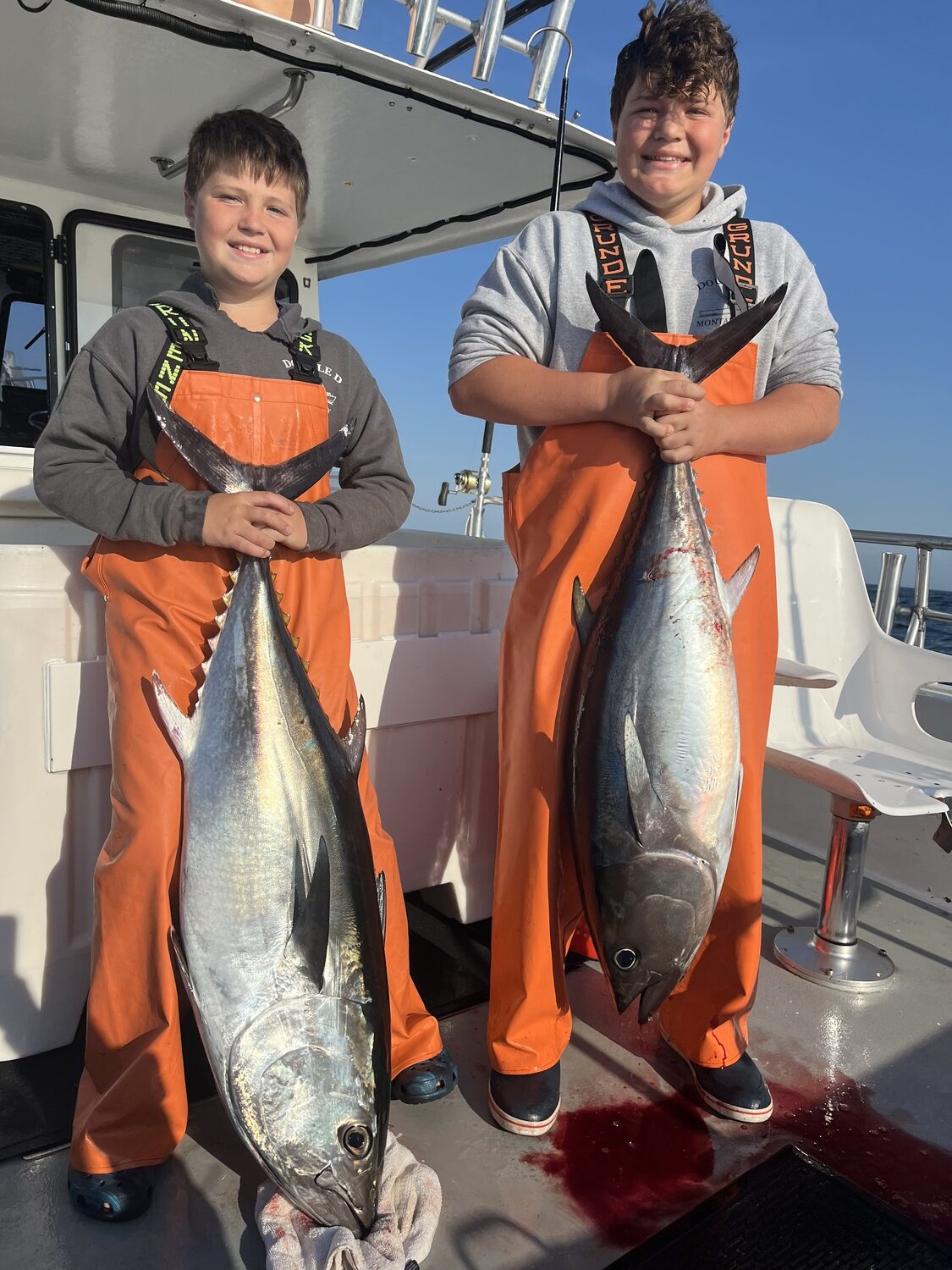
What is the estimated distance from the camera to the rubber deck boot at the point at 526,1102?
2047 millimetres

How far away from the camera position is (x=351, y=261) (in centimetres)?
589

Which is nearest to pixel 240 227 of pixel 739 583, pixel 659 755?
pixel 739 583

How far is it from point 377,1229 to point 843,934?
6.33 feet

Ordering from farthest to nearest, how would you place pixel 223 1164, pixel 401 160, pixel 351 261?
1. pixel 351 261
2. pixel 401 160
3. pixel 223 1164

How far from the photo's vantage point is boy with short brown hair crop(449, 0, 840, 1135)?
6.61 feet

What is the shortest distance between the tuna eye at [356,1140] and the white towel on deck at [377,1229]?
0.15m

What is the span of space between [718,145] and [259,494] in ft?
4.41

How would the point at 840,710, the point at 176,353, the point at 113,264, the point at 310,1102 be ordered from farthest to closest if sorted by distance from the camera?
the point at 113,264 → the point at 840,710 → the point at 176,353 → the point at 310,1102

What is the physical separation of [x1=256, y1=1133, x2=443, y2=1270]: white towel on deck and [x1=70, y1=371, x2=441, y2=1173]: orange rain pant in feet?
0.97

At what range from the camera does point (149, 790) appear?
1.78 metres

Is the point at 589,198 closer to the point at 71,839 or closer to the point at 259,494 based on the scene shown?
the point at 259,494

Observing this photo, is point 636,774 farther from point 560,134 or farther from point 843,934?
point 560,134

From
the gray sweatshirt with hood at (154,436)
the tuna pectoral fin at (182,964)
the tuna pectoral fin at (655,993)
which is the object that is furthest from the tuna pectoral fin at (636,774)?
the tuna pectoral fin at (182,964)

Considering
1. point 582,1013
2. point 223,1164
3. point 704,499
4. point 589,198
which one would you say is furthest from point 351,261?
point 223,1164
